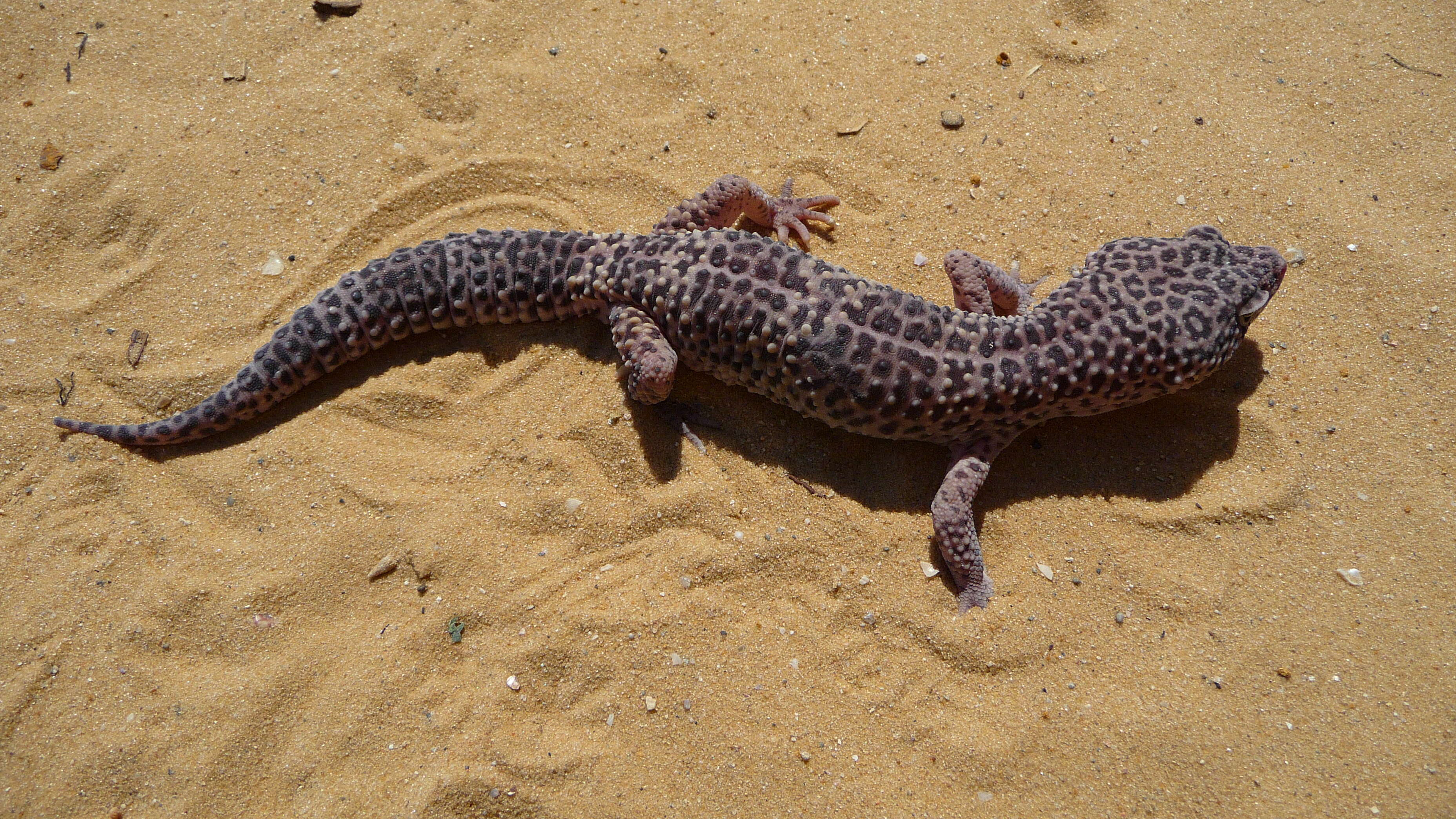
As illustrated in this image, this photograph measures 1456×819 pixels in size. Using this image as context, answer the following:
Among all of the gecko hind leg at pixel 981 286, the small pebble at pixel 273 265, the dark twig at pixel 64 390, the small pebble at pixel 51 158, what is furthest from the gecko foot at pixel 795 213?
the small pebble at pixel 51 158

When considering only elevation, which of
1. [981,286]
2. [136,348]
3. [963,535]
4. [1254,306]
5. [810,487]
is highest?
[1254,306]

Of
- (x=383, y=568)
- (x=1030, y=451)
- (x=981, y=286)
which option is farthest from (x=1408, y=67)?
(x=383, y=568)

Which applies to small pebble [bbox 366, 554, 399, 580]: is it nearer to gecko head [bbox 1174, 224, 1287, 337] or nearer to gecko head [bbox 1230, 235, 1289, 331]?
gecko head [bbox 1174, 224, 1287, 337]

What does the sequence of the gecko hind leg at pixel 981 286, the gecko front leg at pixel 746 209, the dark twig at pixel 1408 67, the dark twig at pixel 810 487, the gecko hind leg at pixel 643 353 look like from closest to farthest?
the gecko hind leg at pixel 643 353 → the dark twig at pixel 810 487 → the gecko hind leg at pixel 981 286 → the gecko front leg at pixel 746 209 → the dark twig at pixel 1408 67

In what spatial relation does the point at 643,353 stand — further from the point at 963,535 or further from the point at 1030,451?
the point at 1030,451

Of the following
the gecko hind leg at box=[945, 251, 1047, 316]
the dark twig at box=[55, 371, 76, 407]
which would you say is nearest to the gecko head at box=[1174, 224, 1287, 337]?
the gecko hind leg at box=[945, 251, 1047, 316]

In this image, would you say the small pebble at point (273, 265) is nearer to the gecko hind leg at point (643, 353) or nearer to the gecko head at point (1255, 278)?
the gecko hind leg at point (643, 353)
